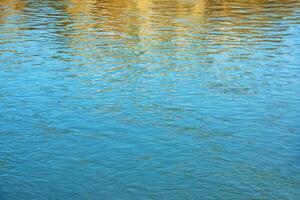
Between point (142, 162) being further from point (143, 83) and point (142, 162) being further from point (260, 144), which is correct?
point (143, 83)

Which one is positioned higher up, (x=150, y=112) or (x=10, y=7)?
(x=10, y=7)

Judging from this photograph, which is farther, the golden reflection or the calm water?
the golden reflection

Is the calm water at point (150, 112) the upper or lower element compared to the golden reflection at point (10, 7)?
lower

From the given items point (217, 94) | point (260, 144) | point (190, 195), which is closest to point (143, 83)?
point (217, 94)

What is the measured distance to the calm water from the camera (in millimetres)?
22422

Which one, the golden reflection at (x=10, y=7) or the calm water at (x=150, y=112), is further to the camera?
the golden reflection at (x=10, y=7)

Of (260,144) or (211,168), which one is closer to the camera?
(211,168)

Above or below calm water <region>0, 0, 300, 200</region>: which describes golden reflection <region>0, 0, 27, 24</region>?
above

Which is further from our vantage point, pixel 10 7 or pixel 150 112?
pixel 10 7

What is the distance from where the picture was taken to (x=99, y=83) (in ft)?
118

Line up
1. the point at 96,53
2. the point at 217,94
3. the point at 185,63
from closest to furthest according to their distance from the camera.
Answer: the point at 217,94 → the point at 185,63 → the point at 96,53

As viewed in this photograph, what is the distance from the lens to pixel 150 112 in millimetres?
30266

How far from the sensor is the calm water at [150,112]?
22422 millimetres

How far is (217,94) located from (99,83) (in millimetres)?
7922
